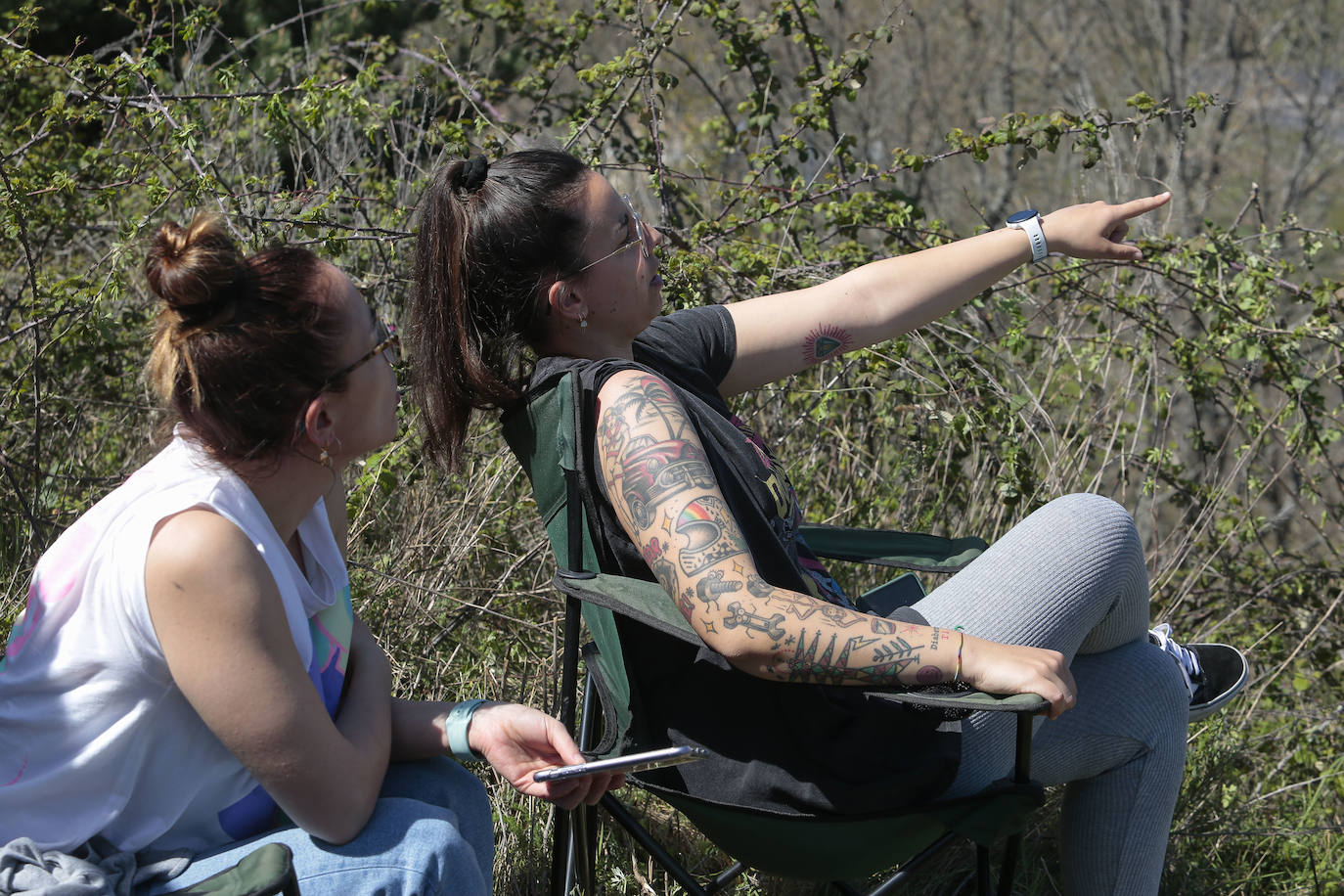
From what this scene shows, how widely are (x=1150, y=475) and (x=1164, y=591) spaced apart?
1.22 ft

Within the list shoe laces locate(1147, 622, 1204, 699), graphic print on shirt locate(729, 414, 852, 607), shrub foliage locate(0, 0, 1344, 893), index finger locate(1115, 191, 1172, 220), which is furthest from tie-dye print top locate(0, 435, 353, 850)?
index finger locate(1115, 191, 1172, 220)

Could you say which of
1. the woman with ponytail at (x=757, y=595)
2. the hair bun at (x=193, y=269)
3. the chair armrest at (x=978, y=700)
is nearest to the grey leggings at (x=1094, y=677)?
the woman with ponytail at (x=757, y=595)

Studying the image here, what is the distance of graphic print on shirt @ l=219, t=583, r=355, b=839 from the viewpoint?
1.46 metres

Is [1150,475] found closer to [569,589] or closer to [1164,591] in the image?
[1164,591]

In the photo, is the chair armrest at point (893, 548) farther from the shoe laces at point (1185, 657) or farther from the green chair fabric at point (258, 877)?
the green chair fabric at point (258, 877)

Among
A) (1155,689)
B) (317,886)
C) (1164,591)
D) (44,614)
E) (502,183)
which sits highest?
(502,183)

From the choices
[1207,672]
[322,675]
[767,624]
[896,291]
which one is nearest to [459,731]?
[322,675]

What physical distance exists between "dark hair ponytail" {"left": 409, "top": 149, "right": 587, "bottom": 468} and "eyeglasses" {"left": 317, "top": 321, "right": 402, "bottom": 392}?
29 cm

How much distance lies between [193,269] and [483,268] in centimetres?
57

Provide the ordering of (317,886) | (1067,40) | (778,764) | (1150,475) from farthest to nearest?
(1067,40) < (1150,475) < (778,764) < (317,886)

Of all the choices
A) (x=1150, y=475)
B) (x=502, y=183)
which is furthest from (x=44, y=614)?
(x=1150, y=475)

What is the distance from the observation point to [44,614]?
4.52 ft

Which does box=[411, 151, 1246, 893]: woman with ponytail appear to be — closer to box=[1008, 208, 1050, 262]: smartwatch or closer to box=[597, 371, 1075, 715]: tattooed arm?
box=[597, 371, 1075, 715]: tattooed arm

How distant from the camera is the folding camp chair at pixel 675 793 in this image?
162cm
